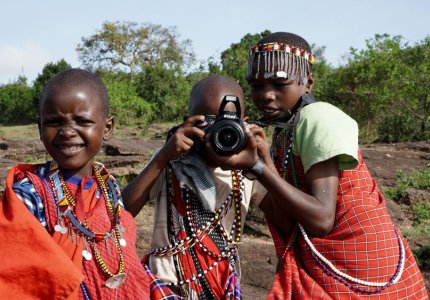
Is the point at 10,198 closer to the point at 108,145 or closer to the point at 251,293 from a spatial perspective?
the point at 251,293

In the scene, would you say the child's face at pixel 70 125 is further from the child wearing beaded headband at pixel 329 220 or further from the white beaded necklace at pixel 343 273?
the white beaded necklace at pixel 343 273

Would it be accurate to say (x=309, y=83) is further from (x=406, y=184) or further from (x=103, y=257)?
(x=406, y=184)

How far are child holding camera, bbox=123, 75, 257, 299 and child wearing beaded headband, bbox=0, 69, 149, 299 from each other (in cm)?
15

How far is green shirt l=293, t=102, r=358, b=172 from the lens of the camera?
6.57ft

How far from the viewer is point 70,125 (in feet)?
6.69

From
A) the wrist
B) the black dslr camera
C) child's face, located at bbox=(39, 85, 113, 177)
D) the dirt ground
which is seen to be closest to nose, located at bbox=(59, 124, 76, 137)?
child's face, located at bbox=(39, 85, 113, 177)

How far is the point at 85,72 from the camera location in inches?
85.9

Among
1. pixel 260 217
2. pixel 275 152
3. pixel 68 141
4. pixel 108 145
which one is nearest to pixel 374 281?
pixel 275 152

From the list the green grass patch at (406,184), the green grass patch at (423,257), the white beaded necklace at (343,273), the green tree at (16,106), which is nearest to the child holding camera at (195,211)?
the white beaded necklace at (343,273)

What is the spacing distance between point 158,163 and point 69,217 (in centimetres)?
41

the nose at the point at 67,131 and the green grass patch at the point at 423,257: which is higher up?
the nose at the point at 67,131

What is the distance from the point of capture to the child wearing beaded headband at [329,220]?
6.60 feet

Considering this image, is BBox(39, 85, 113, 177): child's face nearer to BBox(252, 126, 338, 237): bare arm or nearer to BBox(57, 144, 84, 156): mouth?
BBox(57, 144, 84, 156): mouth

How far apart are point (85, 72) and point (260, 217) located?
170 inches
